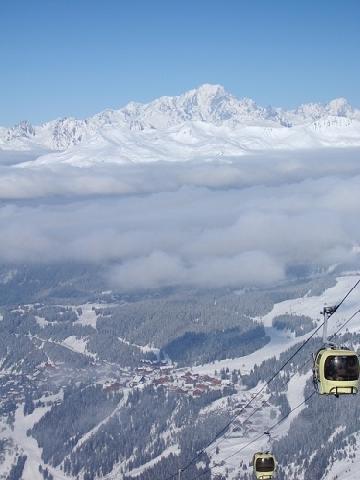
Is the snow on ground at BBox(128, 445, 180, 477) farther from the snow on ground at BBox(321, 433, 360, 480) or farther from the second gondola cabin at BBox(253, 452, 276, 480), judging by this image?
the second gondola cabin at BBox(253, 452, 276, 480)

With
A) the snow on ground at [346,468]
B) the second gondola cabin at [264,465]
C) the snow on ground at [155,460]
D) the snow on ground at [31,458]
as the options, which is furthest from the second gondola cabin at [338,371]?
the snow on ground at [31,458]

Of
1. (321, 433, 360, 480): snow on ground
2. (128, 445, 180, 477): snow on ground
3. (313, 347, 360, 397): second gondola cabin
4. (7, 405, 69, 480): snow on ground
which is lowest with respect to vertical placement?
(7, 405, 69, 480): snow on ground

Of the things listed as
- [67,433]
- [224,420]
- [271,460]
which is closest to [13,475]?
[67,433]

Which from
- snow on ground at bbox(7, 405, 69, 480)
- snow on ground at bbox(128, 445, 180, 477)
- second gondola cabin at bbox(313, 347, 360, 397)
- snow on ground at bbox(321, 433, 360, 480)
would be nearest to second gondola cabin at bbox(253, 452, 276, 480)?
second gondola cabin at bbox(313, 347, 360, 397)

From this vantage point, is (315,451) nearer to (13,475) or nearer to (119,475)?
(119,475)

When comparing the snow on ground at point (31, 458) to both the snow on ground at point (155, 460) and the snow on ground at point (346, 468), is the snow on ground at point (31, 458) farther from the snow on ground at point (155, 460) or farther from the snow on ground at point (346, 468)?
the snow on ground at point (346, 468)
